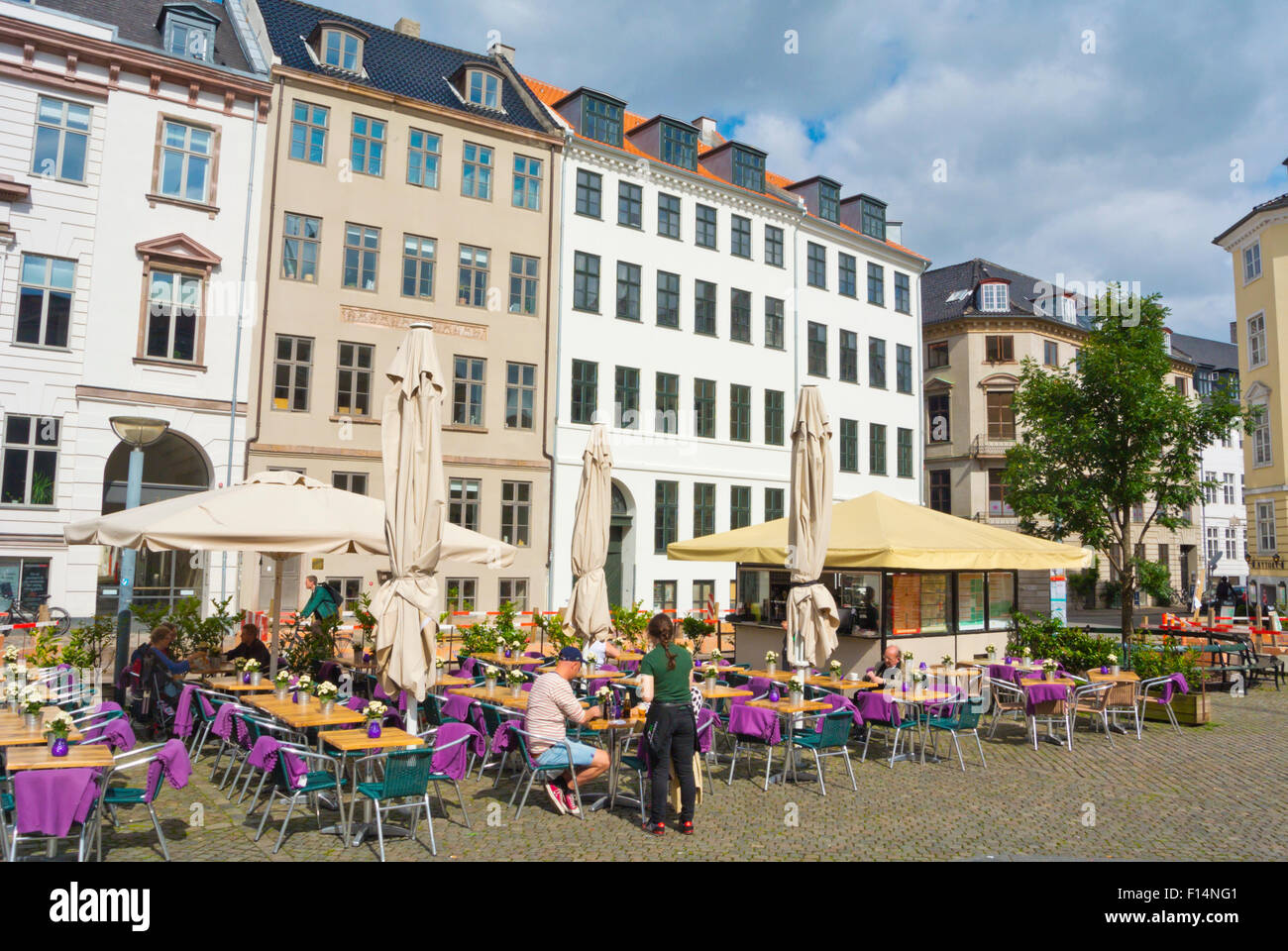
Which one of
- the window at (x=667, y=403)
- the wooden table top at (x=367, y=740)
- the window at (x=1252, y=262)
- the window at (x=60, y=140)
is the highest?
the window at (x=1252, y=262)

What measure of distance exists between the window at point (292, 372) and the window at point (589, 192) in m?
9.72

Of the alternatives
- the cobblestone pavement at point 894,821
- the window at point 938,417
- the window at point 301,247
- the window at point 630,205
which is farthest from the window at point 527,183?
the window at point 938,417

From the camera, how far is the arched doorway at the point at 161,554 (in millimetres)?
21906

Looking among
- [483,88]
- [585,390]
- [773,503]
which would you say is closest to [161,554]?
[585,390]

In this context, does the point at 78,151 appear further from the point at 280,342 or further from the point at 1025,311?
the point at 1025,311

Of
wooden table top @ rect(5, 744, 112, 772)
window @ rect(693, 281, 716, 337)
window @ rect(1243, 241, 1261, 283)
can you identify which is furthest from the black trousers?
window @ rect(1243, 241, 1261, 283)

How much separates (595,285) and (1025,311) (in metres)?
26.8

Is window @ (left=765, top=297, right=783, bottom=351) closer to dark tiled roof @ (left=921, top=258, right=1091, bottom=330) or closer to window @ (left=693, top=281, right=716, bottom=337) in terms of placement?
window @ (left=693, top=281, right=716, bottom=337)

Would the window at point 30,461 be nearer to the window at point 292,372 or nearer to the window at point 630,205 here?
the window at point 292,372

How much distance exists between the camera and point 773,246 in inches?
1353

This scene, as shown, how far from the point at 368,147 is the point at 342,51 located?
129 inches

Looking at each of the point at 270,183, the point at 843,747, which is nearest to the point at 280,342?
the point at 270,183

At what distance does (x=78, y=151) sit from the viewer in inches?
852

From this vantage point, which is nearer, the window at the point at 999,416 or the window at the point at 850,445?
the window at the point at 850,445
